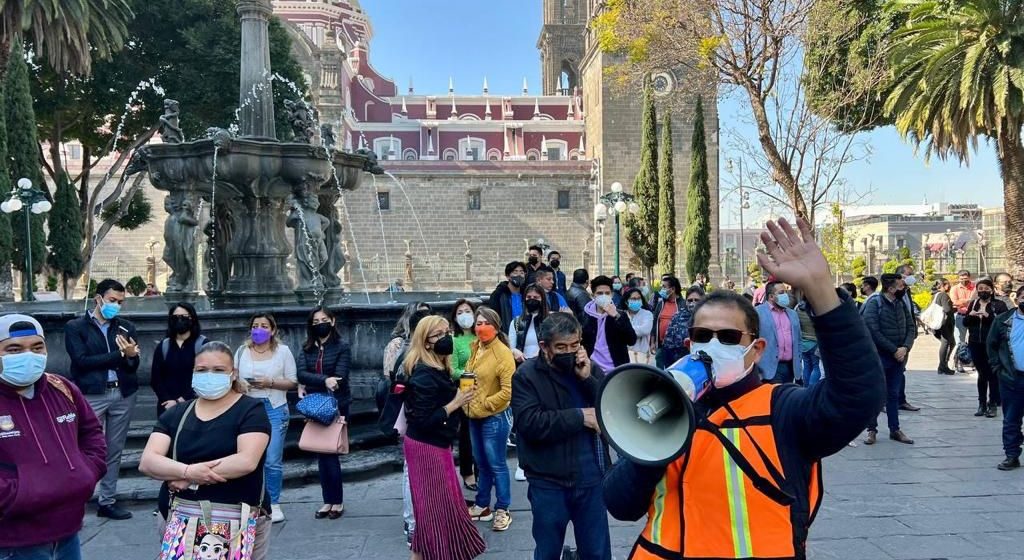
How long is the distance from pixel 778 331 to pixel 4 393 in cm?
665

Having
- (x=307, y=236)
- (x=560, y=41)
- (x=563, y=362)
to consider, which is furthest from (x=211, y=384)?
(x=560, y=41)

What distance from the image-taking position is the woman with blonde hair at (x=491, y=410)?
16.7ft

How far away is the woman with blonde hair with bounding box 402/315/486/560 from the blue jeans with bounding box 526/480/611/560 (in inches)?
29.2

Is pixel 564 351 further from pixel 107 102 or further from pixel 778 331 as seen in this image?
pixel 107 102

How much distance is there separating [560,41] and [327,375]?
200 feet

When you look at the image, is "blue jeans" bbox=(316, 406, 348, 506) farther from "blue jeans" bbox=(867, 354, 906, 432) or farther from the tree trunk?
the tree trunk

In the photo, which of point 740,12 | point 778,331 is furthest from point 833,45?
point 778,331

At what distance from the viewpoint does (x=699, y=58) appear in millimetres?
15727

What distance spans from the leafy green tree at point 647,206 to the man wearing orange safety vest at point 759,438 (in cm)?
3049

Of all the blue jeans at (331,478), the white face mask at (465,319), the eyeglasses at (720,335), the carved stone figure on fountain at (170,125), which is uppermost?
the carved stone figure on fountain at (170,125)

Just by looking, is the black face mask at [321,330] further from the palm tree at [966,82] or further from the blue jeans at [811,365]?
the palm tree at [966,82]

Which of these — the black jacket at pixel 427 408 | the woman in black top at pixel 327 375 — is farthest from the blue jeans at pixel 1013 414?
the woman in black top at pixel 327 375

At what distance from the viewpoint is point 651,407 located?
194 cm

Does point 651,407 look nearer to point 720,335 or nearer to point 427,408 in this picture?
point 720,335
